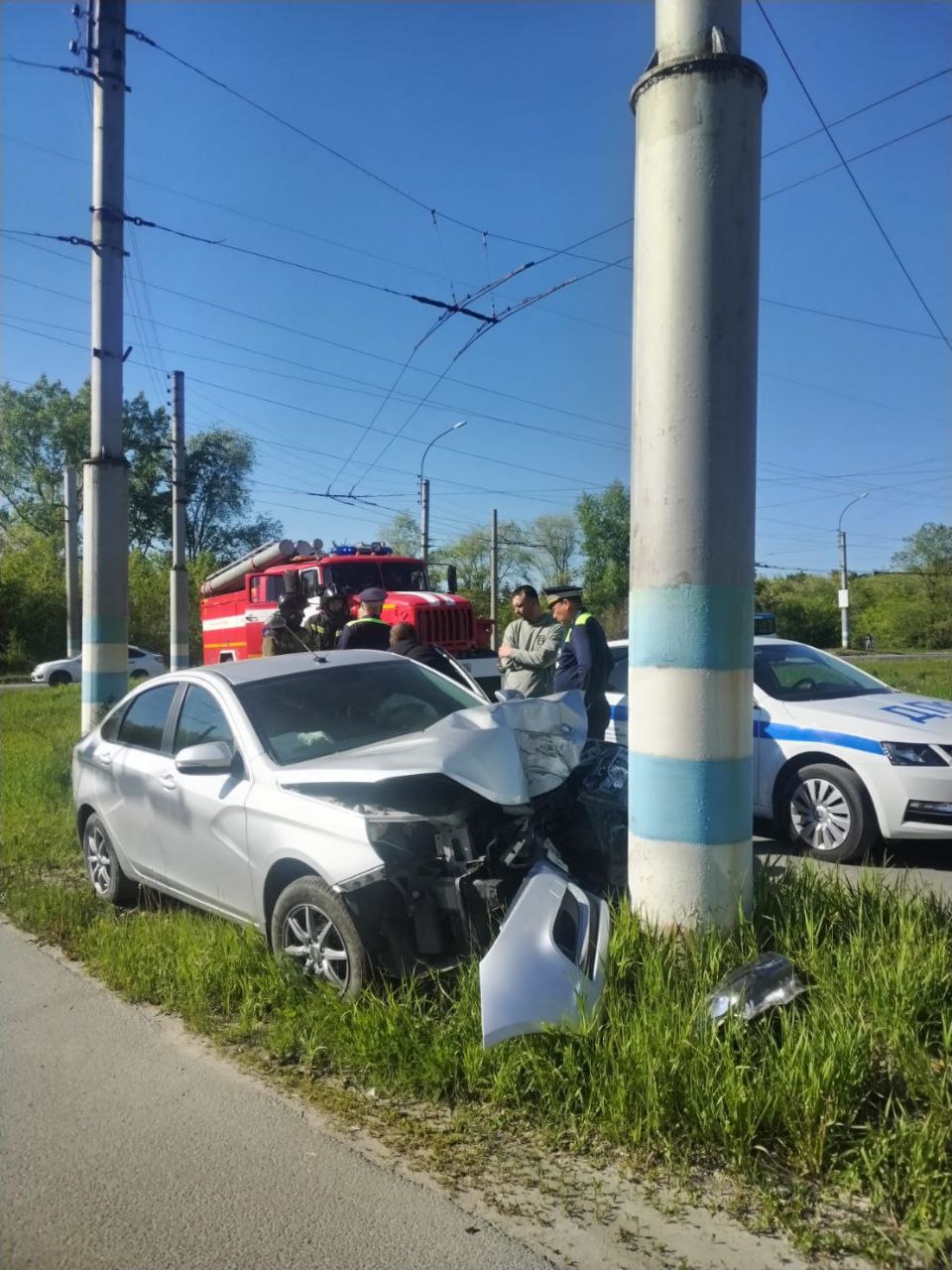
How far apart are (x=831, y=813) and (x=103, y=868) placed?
4825mm

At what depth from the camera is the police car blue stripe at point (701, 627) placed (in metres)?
4.17

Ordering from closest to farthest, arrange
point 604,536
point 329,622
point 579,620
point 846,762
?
point 846,762
point 579,620
point 329,622
point 604,536

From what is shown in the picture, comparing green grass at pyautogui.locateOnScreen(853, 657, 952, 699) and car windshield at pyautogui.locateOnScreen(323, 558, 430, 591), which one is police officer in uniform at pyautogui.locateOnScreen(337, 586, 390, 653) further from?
green grass at pyautogui.locateOnScreen(853, 657, 952, 699)

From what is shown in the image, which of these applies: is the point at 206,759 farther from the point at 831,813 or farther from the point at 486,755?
the point at 831,813

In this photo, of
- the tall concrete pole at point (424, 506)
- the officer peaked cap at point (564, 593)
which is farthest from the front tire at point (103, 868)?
the tall concrete pole at point (424, 506)

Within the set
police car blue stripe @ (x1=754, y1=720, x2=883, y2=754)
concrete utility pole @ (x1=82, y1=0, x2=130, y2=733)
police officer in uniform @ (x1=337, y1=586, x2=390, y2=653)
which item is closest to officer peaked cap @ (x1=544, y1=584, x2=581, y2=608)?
police officer in uniform @ (x1=337, y1=586, x2=390, y2=653)

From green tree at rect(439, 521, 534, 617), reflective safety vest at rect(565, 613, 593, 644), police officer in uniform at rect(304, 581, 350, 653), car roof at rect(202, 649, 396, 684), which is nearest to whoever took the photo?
car roof at rect(202, 649, 396, 684)

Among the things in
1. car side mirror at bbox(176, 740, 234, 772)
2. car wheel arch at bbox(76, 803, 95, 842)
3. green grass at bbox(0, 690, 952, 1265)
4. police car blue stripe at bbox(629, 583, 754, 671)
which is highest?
police car blue stripe at bbox(629, 583, 754, 671)

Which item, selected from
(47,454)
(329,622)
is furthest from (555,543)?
(329,622)

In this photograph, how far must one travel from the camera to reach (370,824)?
413 cm

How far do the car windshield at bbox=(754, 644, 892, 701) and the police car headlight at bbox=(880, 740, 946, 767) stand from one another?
90cm

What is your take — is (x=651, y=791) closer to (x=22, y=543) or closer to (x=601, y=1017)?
(x=601, y=1017)

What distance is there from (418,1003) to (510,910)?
0.53m

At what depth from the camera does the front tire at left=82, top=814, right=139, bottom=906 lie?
6117 millimetres
